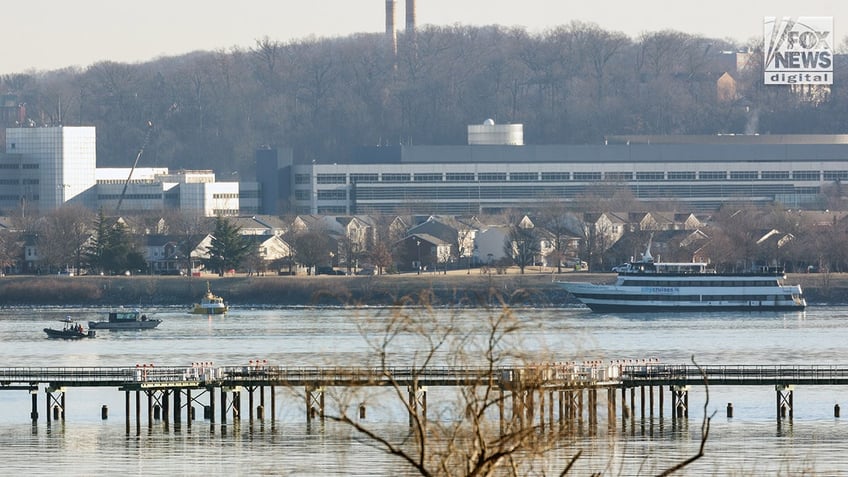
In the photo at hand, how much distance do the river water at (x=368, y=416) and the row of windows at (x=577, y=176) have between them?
7107 cm

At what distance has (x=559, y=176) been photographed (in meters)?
180

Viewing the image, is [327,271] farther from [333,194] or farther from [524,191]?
[524,191]

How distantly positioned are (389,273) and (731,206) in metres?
39.4

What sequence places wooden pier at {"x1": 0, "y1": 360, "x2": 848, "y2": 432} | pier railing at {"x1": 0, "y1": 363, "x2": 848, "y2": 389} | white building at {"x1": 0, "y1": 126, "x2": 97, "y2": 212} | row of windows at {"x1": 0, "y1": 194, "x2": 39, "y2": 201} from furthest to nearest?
row of windows at {"x1": 0, "y1": 194, "x2": 39, "y2": 201}
white building at {"x1": 0, "y1": 126, "x2": 97, "y2": 212}
wooden pier at {"x1": 0, "y1": 360, "x2": 848, "y2": 432}
pier railing at {"x1": 0, "y1": 363, "x2": 848, "y2": 389}

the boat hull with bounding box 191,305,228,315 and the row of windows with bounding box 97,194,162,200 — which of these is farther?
the row of windows with bounding box 97,194,162,200

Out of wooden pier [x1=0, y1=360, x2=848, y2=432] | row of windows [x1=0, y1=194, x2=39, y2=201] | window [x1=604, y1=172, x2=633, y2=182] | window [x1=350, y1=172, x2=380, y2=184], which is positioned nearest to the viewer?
wooden pier [x1=0, y1=360, x2=848, y2=432]

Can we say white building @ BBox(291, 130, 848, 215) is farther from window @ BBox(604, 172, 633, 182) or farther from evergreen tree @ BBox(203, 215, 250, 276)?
evergreen tree @ BBox(203, 215, 250, 276)

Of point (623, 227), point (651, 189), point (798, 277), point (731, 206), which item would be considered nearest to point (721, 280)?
point (798, 277)

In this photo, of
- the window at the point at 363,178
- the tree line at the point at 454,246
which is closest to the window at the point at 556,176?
the window at the point at 363,178

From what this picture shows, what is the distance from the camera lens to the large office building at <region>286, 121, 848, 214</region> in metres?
178

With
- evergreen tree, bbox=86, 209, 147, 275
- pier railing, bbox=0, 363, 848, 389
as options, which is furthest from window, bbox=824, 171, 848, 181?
pier railing, bbox=0, 363, 848, 389

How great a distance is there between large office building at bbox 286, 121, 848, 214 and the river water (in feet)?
231

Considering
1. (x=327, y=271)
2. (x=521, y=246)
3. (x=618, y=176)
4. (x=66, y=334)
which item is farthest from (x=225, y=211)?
(x=66, y=334)

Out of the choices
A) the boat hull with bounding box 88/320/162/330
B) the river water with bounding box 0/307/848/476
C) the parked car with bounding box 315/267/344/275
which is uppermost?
the parked car with bounding box 315/267/344/275
